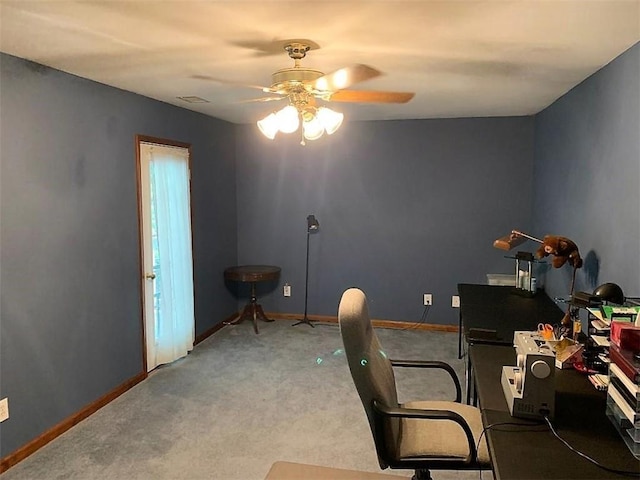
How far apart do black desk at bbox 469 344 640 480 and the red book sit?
0.70 ft

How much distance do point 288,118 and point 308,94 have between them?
6.3 inches

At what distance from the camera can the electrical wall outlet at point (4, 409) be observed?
107 inches

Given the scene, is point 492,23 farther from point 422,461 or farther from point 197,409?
point 197,409

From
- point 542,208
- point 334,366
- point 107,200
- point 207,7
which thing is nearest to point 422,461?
point 207,7

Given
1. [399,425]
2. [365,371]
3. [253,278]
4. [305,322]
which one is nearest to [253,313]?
[253,278]

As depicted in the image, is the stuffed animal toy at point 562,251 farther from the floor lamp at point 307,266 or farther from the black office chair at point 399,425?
the floor lamp at point 307,266

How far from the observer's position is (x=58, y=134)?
3070 millimetres

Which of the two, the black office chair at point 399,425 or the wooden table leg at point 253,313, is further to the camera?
the wooden table leg at point 253,313

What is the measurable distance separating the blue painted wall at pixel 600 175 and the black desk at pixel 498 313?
261 millimetres

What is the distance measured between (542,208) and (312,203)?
2.31 m

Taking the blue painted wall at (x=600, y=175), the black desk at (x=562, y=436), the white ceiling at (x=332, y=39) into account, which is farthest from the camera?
the blue painted wall at (x=600, y=175)

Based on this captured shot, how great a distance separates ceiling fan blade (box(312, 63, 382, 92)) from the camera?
2135 mm

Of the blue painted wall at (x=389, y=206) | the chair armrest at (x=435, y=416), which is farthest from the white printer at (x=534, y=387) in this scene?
the blue painted wall at (x=389, y=206)

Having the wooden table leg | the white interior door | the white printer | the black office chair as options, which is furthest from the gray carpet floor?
the white printer
